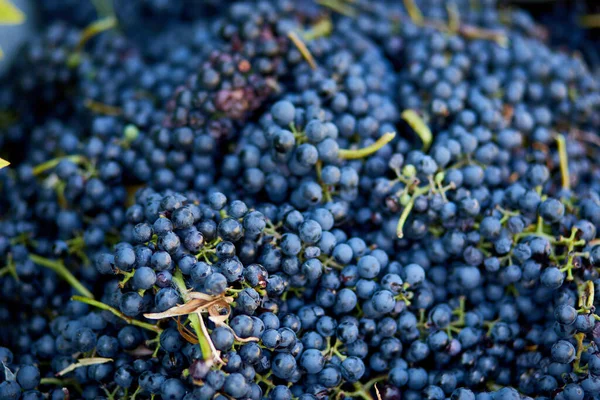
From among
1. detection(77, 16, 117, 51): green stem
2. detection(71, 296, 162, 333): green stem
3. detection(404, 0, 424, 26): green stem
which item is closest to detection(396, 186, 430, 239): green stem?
detection(71, 296, 162, 333): green stem

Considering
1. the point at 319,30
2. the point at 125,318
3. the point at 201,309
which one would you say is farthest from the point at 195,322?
the point at 319,30

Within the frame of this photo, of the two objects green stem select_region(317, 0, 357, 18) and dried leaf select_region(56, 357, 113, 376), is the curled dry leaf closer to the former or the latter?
dried leaf select_region(56, 357, 113, 376)

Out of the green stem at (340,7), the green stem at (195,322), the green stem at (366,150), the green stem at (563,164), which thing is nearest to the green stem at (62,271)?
the green stem at (195,322)

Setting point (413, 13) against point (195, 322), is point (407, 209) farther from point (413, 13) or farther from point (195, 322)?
point (413, 13)

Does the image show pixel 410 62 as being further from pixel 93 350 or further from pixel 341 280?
pixel 93 350

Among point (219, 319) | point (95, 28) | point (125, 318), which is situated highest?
point (95, 28)

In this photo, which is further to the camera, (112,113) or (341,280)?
(112,113)

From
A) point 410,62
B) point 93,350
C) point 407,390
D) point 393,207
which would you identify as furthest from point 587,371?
point 93,350
